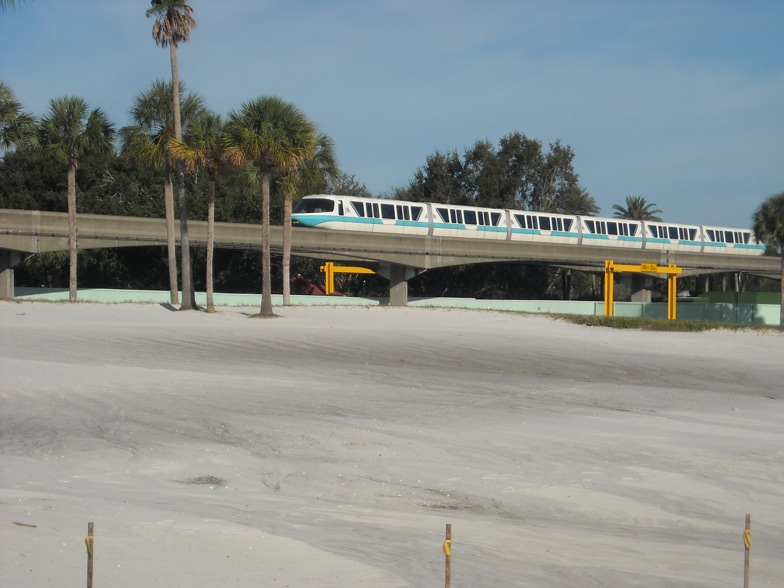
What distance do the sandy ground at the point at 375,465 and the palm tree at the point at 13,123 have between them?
14.5m

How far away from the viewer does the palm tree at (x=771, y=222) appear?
45.2 metres

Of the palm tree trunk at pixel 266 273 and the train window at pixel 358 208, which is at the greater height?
the train window at pixel 358 208

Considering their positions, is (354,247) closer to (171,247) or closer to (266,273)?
(171,247)

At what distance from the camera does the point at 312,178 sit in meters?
38.5

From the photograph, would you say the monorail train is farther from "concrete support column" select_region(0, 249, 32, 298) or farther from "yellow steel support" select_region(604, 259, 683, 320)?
"concrete support column" select_region(0, 249, 32, 298)

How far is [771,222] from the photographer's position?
45500 mm

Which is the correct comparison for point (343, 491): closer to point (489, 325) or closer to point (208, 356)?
point (208, 356)

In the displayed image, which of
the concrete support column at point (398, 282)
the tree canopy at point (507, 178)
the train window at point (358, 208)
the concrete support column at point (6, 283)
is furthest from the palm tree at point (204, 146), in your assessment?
the tree canopy at point (507, 178)

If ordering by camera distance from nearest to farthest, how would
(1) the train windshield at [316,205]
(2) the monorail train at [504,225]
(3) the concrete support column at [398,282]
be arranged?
1. (1) the train windshield at [316,205]
2. (2) the monorail train at [504,225]
3. (3) the concrete support column at [398,282]

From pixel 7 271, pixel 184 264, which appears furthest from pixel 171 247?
pixel 7 271

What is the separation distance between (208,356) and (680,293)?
5965cm

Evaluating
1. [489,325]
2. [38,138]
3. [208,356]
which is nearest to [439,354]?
[208,356]

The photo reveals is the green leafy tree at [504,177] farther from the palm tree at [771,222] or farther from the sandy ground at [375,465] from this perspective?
the sandy ground at [375,465]

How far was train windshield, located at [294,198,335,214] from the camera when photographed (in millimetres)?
47719
